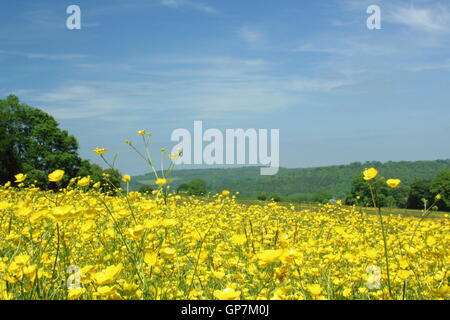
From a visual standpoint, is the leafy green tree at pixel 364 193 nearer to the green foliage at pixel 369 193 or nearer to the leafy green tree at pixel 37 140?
the green foliage at pixel 369 193

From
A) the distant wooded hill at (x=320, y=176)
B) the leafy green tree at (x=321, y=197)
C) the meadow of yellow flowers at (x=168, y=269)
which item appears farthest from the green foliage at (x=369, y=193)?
the distant wooded hill at (x=320, y=176)

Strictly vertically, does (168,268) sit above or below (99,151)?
below

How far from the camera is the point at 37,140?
3369 cm

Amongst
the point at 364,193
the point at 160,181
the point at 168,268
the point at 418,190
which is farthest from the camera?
the point at 418,190

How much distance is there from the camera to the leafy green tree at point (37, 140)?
32719 millimetres

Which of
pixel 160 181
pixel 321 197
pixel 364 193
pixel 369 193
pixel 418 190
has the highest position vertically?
pixel 160 181

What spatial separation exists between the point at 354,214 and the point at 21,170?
28563 millimetres

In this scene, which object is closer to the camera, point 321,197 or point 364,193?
point 321,197

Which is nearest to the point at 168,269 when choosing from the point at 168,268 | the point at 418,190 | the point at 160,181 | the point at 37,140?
the point at 168,268

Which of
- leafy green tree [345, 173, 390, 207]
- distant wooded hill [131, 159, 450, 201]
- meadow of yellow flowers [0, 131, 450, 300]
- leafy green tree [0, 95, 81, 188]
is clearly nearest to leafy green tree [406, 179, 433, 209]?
leafy green tree [345, 173, 390, 207]

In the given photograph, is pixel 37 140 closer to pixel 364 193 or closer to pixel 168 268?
pixel 364 193
